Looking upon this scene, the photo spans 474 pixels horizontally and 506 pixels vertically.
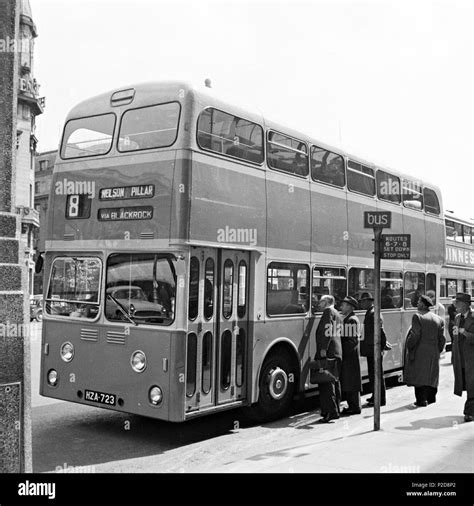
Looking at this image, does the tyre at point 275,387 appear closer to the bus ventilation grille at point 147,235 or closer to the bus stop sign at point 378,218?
the bus stop sign at point 378,218

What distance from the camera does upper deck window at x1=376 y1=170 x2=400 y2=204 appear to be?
1227cm

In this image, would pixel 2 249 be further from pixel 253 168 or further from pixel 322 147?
pixel 322 147

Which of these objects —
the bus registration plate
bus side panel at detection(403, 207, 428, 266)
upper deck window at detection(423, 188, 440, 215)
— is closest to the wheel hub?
the bus registration plate

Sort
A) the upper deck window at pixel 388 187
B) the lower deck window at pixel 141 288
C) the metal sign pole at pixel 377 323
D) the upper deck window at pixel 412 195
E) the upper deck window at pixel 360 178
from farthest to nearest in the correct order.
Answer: the upper deck window at pixel 412 195 < the upper deck window at pixel 388 187 < the upper deck window at pixel 360 178 < the metal sign pole at pixel 377 323 < the lower deck window at pixel 141 288

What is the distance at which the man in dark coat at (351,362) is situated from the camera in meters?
9.61

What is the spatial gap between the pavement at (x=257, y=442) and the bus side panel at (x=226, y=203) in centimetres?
264

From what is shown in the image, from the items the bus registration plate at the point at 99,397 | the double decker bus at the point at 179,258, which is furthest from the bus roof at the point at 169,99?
the bus registration plate at the point at 99,397

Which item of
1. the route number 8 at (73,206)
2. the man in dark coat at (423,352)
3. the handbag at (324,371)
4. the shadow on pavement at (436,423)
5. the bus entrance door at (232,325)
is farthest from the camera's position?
the man in dark coat at (423,352)

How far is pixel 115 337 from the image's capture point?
7969 mm

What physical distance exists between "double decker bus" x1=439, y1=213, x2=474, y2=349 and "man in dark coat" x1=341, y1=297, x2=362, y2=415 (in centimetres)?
1019

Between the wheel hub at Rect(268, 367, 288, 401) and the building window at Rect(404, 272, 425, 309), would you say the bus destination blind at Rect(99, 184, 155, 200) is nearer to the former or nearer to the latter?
the wheel hub at Rect(268, 367, 288, 401)

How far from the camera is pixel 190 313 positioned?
776 cm

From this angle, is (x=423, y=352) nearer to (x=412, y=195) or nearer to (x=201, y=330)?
(x=201, y=330)
